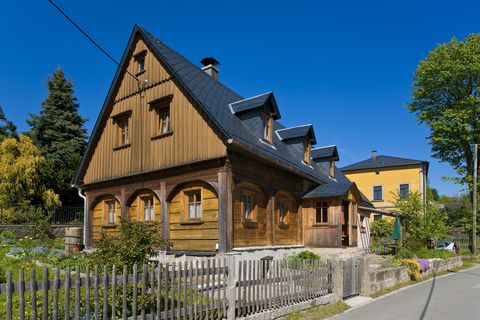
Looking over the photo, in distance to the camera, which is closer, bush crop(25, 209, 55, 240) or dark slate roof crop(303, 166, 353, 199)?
dark slate roof crop(303, 166, 353, 199)

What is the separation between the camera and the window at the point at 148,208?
16516mm

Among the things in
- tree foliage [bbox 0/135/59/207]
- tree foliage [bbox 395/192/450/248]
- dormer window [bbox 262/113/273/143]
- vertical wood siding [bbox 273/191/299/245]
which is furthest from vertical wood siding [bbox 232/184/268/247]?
tree foliage [bbox 0/135/59/207]

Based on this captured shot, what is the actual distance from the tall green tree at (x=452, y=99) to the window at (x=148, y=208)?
25034mm

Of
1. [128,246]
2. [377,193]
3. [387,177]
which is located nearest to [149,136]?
[128,246]

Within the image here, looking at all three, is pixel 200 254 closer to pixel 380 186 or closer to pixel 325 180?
pixel 325 180

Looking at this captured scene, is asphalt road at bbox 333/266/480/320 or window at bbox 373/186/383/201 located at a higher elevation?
window at bbox 373/186/383/201

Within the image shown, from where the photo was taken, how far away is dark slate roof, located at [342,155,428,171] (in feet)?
142

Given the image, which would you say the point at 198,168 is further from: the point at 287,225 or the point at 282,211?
the point at 287,225

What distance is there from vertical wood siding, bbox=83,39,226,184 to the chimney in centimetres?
462

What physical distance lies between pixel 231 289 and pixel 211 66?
15562 millimetres

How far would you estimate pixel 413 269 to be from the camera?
1577 cm

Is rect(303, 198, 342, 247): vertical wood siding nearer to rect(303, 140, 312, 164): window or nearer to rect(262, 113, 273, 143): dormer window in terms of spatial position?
rect(303, 140, 312, 164): window

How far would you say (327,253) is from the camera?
19016mm

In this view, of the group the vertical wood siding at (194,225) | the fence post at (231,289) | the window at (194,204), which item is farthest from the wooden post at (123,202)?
the fence post at (231,289)
